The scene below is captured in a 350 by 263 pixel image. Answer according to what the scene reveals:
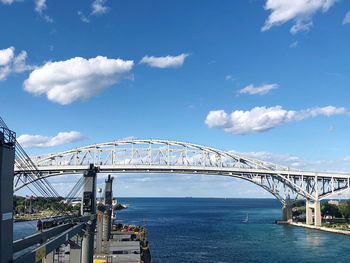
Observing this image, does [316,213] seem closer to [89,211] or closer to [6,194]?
[89,211]

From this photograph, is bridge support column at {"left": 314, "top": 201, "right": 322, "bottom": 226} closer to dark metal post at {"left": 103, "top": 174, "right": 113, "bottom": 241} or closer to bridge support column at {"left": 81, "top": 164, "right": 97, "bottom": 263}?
dark metal post at {"left": 103, "top": 174, "right": 113, "bottom": 241}

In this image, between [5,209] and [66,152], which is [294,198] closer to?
[66,152]

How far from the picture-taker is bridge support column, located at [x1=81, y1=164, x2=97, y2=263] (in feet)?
84.7

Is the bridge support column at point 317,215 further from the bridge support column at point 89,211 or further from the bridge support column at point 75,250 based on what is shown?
the bridge support column at point 75,250

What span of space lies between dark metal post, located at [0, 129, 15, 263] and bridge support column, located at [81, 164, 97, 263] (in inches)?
502

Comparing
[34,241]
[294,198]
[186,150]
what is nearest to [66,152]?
[186,150]

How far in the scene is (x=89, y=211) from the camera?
90.1ft

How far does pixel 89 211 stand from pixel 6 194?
1469cm

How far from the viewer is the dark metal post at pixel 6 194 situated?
12898 millimetres

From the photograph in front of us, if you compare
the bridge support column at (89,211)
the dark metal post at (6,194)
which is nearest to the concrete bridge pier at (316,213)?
the bridge support column at (89,211)

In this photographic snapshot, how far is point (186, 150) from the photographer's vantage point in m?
99.3

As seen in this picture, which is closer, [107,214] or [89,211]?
[89,211]

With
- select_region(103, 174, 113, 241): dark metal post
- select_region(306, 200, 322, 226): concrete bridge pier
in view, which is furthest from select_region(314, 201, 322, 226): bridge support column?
select_region(103, 174, 113, 241): dark metal post

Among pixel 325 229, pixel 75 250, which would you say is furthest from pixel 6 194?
pixel 325 229
